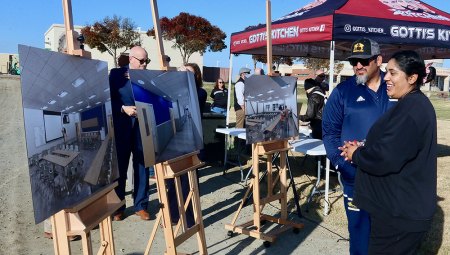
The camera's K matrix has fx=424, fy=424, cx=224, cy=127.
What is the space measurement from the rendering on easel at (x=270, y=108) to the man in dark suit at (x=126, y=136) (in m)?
1.29

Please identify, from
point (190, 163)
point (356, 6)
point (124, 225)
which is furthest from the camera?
point (356, 6)

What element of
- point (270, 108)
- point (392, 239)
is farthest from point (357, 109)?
point (270, 108)

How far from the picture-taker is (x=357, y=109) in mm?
3086

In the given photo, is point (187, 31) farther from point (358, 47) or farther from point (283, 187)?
point (358, 47)

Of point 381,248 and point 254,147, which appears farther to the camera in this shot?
point 254,147

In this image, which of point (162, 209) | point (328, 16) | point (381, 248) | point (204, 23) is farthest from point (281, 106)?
point (204, 23)

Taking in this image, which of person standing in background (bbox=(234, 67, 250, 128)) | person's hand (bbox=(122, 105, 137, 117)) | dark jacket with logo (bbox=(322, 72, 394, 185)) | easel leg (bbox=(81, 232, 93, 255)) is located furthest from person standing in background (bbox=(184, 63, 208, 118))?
person standing in background (bbox=(234, 67, 250, 128))

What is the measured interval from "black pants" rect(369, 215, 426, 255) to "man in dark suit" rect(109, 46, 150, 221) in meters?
2.91

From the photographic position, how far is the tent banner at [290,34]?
17.6 feet

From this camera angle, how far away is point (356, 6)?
5.72 m

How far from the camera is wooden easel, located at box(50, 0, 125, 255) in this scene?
92.3 inches

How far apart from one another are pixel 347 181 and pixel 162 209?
1.41 m

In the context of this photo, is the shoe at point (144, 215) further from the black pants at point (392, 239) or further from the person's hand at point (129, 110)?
the black pants at point (392, 239)

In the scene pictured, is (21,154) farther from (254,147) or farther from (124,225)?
(254,147)
